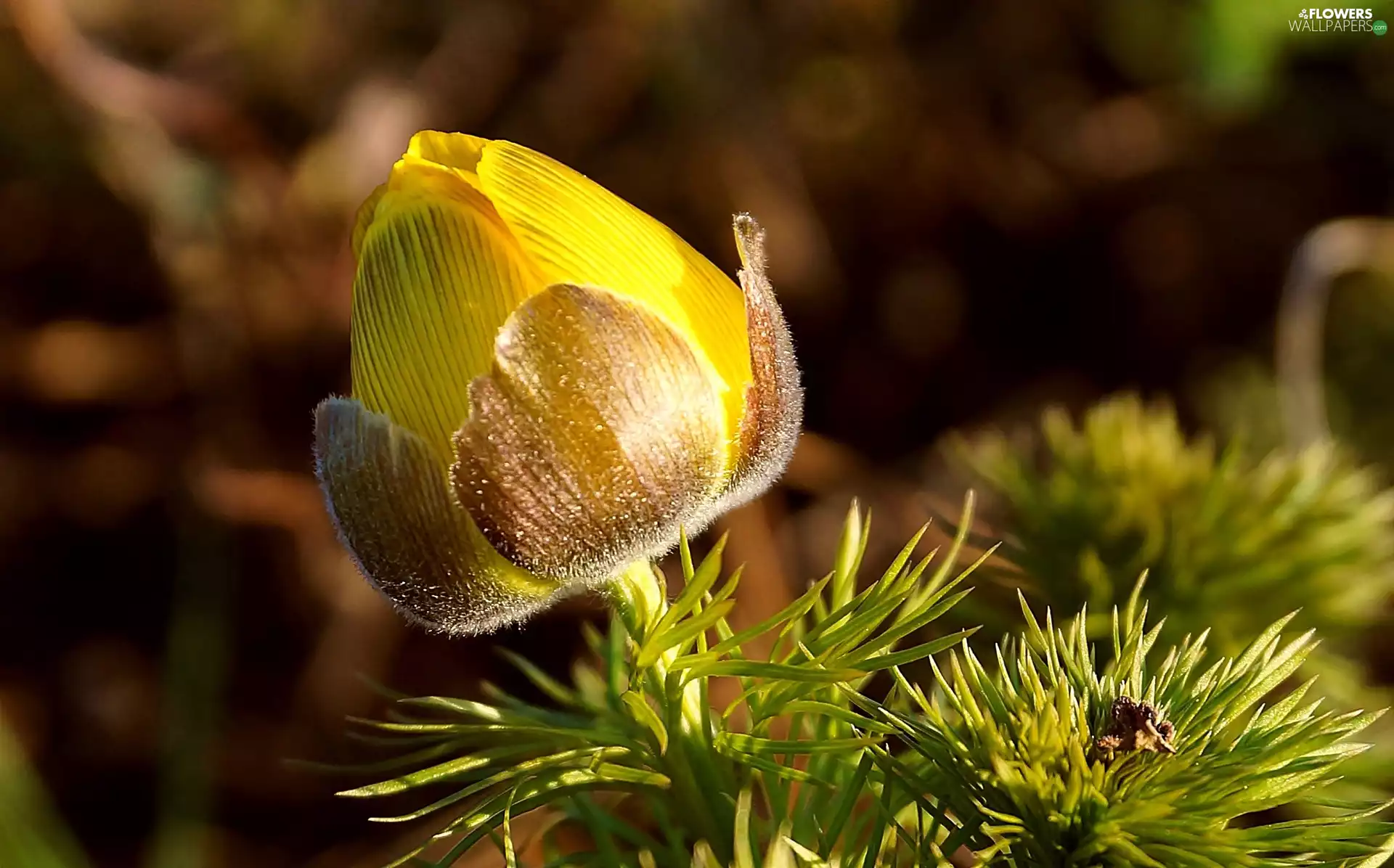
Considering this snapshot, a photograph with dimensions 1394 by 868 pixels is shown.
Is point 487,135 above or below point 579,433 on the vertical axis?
below

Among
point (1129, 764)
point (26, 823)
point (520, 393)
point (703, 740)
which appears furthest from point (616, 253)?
point (26, 823)

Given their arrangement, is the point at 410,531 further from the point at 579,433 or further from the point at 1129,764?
the point at 1129,764

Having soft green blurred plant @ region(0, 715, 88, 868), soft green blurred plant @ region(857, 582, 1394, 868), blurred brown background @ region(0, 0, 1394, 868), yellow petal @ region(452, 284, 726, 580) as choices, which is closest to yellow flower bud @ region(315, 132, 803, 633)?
yellow petal @ region(452, 284, 726, 580)

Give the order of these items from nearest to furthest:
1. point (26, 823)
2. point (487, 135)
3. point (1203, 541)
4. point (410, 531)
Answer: point (410, 531) → point (1203, 541) → point (26, 823) → point (487, 135)

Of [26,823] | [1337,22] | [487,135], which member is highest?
[1337,22]

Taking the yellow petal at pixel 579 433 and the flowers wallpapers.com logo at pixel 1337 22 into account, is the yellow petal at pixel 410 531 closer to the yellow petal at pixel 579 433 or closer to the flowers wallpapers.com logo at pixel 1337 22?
the yellow petal at pixel 579 433

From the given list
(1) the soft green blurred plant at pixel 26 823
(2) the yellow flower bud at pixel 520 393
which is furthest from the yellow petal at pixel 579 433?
(1) the soft green blurred plant at pixel 26 823

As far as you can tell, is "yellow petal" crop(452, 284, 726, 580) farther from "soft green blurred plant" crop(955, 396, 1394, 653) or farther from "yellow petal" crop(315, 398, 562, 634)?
"soft green blurred plant" crop(955, 396, 1394, 653)
